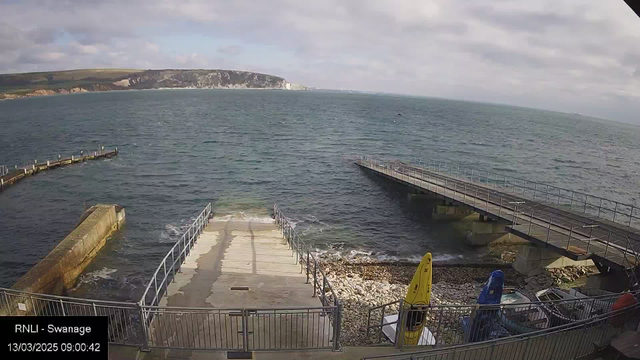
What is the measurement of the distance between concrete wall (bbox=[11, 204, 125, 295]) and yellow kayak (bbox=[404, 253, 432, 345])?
15.2m

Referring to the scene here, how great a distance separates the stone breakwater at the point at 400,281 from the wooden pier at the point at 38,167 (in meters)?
33.9

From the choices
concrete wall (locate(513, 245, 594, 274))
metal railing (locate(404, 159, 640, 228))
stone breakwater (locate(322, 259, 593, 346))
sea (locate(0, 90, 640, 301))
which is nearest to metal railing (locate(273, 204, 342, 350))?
stone breakwater (locate(322, 259, 593, 346))

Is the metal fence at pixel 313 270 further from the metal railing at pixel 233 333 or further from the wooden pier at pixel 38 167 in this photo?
the wooden pier at pixel 38 167

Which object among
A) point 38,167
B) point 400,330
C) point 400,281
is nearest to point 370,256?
point 400,281

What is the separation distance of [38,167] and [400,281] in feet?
138

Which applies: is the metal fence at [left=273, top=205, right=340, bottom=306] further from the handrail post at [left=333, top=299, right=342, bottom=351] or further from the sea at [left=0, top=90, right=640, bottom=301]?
the sea at [left=0, top=90, right=640, bottom=301]

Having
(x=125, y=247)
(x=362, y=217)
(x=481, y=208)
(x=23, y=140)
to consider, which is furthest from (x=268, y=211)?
(x=23, y=140)

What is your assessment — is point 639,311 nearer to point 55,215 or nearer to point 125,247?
point 125,247

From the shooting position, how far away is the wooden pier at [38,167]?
36.5 meters

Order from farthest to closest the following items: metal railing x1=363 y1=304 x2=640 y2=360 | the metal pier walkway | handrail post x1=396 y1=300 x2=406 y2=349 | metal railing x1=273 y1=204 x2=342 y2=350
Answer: the metal pier walkway → handrail post x1=396 y1=300 x2=406 y2=349 → metal railing x1=273 y1=204 x2=342 y2=350 → metal railing x1=363 y1=304 x2=640 y2=360

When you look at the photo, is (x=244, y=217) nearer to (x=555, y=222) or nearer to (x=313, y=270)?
(x=313, y=270)

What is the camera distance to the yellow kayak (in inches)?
370

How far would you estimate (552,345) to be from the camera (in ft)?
26.9

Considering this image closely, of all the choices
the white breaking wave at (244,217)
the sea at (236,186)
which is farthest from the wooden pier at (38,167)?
the white breaking wave at (244,217)
